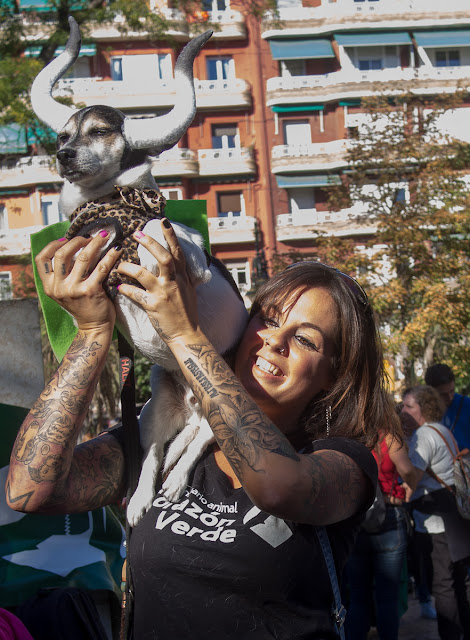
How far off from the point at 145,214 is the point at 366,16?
28.9 m

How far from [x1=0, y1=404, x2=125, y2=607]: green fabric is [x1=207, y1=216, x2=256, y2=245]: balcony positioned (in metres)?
24.2

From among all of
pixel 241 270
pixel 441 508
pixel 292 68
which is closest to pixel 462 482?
pixel 441 508

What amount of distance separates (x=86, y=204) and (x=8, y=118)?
8.63 meters

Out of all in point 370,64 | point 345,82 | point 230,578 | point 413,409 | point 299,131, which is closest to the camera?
point 230,578

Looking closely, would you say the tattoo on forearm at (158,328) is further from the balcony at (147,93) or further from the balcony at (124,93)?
the balcony at (124,93)

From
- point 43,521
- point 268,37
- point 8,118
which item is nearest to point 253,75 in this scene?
point 268,37

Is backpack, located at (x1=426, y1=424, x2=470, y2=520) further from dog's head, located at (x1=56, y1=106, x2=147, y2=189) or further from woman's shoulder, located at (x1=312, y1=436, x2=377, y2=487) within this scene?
dog's head, located at (x1=56, y1=106, x2=147, y2=189)

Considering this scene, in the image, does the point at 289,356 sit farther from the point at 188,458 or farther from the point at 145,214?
the point at 145,214

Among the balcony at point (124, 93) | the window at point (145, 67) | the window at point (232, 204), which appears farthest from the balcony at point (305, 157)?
the window at point (145, 67)

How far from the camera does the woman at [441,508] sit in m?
4.85

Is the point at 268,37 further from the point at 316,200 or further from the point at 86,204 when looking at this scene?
the point at 86,204

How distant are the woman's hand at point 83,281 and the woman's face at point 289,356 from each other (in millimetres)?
419

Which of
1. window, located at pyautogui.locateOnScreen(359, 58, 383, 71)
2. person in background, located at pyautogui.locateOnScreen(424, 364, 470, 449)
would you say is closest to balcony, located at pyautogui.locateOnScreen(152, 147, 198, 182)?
window, located at pyautogui.locateOnScreen(359, 58, 383, 71)

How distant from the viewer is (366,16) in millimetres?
27969
